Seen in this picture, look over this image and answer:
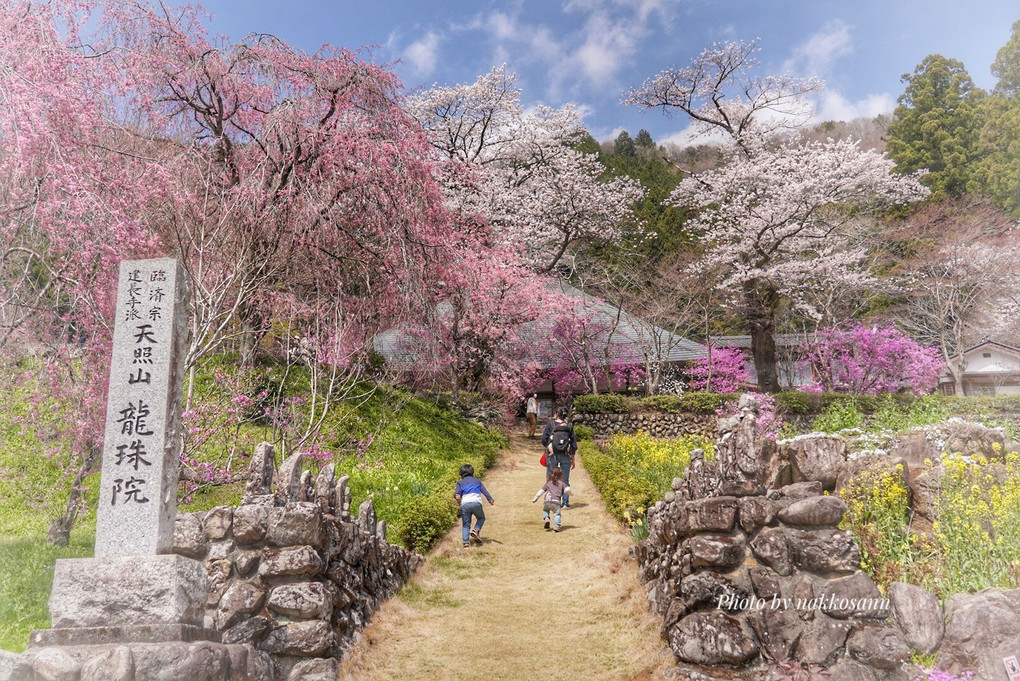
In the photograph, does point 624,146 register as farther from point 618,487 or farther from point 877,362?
point 618,487

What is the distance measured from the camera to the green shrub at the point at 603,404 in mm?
20344

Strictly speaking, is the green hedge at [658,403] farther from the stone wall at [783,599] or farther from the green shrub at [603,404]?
the stone wall at [783,599]

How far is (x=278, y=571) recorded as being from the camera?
5.10 meters

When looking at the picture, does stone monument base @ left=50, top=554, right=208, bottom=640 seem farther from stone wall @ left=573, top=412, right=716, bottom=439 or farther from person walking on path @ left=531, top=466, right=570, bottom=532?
stone wall @ left=573, top=412, right=716, bottom=439

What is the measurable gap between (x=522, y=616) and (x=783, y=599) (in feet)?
9.86

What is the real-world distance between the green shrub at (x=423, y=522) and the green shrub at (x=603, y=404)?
1087 cm

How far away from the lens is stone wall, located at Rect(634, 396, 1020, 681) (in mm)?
4227

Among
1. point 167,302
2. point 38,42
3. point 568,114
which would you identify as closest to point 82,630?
point 167,302

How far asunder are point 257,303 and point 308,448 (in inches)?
160

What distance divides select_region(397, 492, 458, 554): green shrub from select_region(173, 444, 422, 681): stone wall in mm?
3148

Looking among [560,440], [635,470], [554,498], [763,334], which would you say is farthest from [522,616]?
[763,334]

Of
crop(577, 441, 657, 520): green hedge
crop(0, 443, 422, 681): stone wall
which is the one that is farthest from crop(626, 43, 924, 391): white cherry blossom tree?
crop(0, 443, 422, 681): stone wall

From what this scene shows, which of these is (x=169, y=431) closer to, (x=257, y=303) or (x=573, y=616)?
(x=573, y=616)

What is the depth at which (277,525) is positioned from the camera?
5.23 meters
